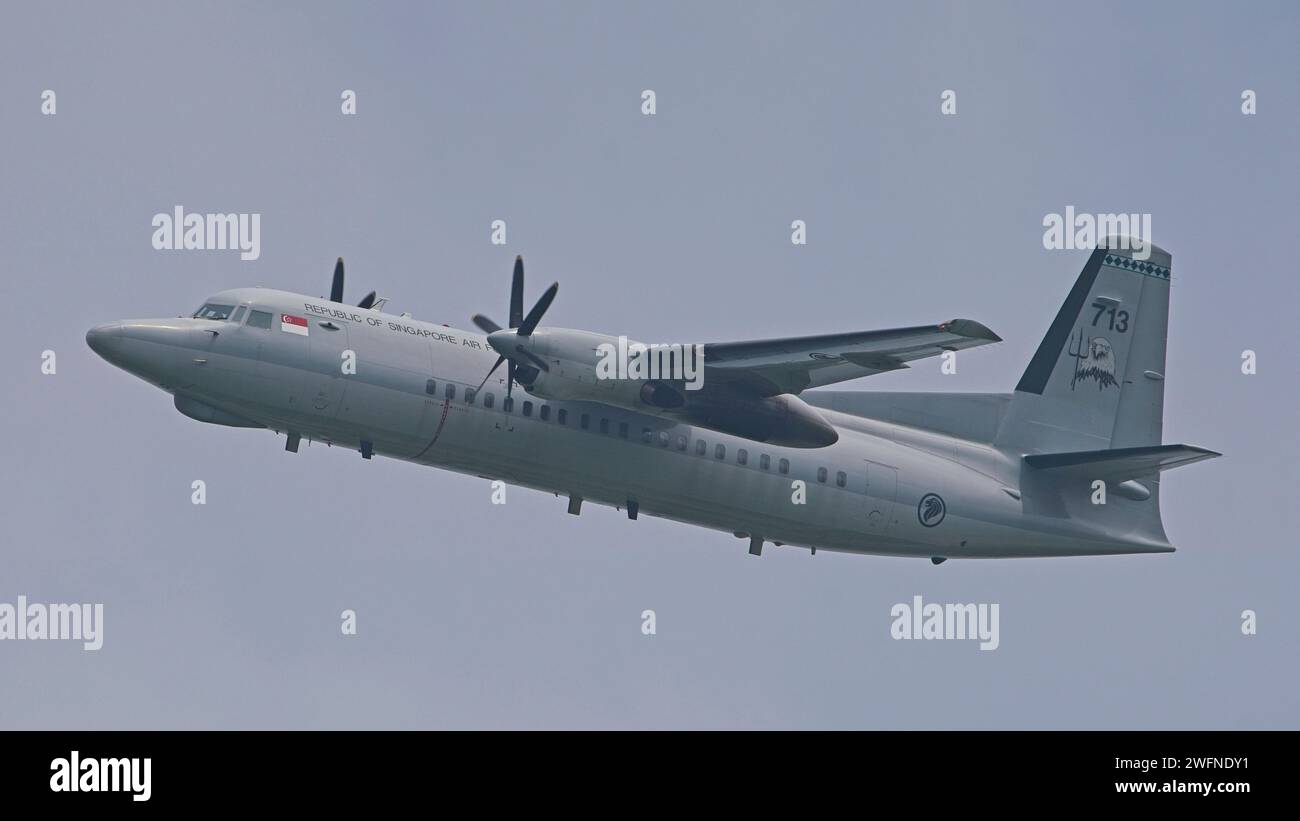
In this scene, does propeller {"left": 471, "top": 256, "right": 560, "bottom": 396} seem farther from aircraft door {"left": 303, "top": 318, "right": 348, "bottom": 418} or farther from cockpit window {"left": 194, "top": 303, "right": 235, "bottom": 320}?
cockpit window {"left": 194, "top": 303, "right": 235, "bottom": 320}

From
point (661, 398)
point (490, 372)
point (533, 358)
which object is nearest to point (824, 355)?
point (661, 398)

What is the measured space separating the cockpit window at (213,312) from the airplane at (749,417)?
0.13ft

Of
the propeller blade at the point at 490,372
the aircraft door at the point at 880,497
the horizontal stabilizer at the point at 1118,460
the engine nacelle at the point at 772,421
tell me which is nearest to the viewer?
the propeller blade at the point at 490,372

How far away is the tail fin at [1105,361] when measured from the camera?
36.2 metres

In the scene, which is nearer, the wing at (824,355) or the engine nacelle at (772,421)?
the wing at (824,355)

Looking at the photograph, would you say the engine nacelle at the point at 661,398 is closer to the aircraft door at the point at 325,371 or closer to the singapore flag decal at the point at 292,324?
the aircraft door at the point at 325,371

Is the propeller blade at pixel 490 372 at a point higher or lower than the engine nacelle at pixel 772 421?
higher

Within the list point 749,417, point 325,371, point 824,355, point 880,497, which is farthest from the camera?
point 880,497

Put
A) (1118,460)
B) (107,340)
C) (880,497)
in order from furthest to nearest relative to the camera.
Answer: (1118,460) < (880,497) < (107,340)

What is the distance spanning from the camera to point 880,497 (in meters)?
32.7

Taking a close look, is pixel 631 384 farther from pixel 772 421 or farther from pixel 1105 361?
pixel 1105 361

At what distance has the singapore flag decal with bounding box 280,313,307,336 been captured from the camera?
1122 inches

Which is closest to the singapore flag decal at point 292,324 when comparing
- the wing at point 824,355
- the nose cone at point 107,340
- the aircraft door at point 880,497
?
the nose cone at point 107,340

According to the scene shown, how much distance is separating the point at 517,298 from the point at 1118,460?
38.9ft
